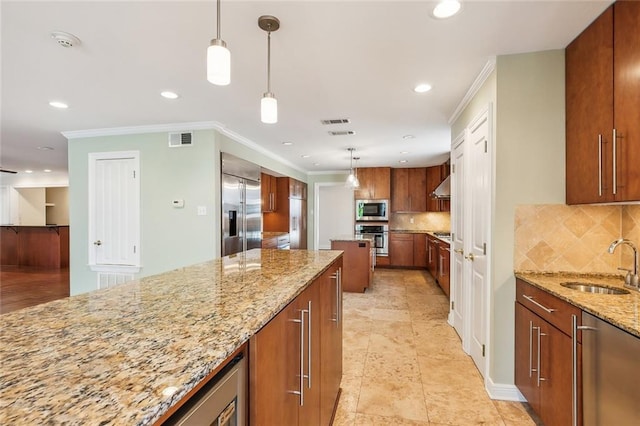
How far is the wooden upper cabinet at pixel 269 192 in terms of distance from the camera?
6.60 m

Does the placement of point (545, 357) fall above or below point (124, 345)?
below

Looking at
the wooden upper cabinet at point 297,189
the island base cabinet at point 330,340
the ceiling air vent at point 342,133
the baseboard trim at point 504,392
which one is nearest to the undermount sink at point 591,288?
the baseboard trim at point 504,392

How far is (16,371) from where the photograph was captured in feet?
1.99

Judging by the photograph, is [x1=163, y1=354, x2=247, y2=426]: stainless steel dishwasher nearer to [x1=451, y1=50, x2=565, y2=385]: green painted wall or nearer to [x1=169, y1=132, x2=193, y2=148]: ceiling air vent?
[x1=451, y1=50, x2=565, y2=385]: green painted wall

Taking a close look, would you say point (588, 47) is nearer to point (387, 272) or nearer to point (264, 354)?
point (264, 354)

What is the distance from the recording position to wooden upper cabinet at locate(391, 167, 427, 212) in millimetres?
7324

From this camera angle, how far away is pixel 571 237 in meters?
2.10

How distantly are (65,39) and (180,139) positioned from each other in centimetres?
196

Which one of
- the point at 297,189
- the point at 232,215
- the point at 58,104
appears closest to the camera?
the point at 58,104

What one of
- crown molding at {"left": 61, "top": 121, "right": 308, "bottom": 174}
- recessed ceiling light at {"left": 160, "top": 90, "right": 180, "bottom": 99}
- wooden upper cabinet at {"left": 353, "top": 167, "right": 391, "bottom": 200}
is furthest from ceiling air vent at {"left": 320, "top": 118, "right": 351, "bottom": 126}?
wooden upper cabinet at {"left": 353, "top": 167, "right": 391, "bottom": 200}

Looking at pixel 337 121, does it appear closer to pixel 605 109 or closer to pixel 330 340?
pixel 605 109

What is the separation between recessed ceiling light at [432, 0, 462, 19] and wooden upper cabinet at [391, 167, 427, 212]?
19.2ft

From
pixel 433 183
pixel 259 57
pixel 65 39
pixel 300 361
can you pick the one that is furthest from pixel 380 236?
pixel 65 39

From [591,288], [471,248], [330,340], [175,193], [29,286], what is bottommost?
[29,286]
